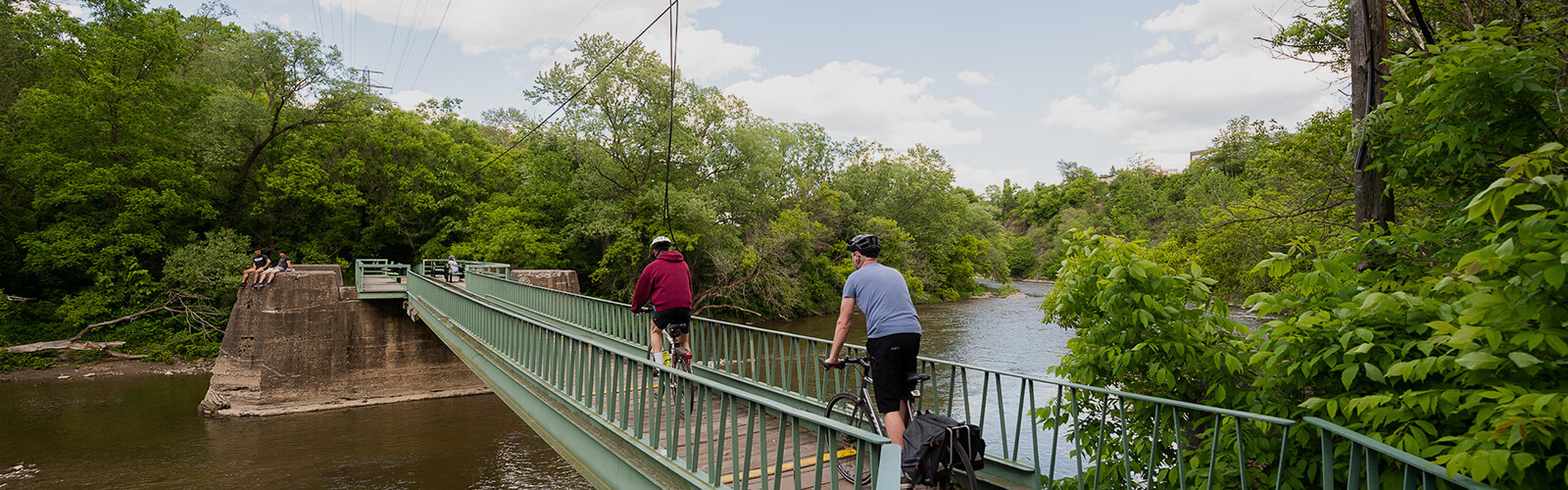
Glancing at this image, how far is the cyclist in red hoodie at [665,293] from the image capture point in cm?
743

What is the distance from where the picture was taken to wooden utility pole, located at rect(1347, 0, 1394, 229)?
5410 mm

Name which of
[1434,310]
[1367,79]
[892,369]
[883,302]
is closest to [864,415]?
[892,369]

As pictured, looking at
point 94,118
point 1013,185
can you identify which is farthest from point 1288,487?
point 1013,185

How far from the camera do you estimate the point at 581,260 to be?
33875 mm

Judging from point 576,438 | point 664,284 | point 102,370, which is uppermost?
point 664,284

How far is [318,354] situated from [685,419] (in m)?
20.1

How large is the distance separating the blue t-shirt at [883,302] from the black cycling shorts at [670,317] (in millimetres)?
3131

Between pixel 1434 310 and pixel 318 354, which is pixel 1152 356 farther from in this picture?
pixel 318 354

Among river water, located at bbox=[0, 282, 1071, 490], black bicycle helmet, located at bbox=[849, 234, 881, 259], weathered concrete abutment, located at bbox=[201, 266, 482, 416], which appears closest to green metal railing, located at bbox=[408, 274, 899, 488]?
black bicycle helmet, located at bbox=[849, 234, 881, 259]

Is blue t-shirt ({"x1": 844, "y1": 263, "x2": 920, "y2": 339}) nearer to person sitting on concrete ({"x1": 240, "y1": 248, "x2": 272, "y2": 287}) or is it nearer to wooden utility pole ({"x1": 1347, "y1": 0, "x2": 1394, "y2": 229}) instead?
wooden utility pole ({"x1": 1347, "y1": 0, "x2": 1394, "y2": 229})

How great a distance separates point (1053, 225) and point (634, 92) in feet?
226

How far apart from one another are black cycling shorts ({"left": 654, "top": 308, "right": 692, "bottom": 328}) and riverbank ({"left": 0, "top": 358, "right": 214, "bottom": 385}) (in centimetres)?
2590

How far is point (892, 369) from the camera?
459 cm

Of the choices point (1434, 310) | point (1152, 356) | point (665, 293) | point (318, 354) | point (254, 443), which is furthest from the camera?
point (318, 354)
